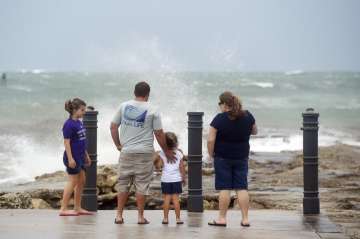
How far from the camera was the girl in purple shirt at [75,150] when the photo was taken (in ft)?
38.0

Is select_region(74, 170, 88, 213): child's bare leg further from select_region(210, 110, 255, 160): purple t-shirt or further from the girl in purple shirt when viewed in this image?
select_region(210, 110, 255, 160): purple t-shirt

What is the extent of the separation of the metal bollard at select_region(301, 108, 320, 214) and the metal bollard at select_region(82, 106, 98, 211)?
2476 millimetres

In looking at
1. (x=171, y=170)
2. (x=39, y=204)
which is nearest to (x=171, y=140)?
(x=171, y=170)

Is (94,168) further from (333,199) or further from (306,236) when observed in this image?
(333,199)

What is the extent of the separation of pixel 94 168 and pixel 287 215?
2373mm

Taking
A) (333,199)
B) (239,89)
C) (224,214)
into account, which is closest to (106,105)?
(239,89)

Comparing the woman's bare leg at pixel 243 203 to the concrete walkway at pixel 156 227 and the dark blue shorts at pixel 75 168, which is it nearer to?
the concrete walkway at pixel 156 227

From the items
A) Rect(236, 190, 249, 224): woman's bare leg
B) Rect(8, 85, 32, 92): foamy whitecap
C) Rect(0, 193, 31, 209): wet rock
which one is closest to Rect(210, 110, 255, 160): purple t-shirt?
Rect(236, 190, 249, 224): woman's bare leg

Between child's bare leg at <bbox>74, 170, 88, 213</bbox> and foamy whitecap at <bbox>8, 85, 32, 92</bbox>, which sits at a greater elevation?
foamy whitecap at <bbox>8, 85, 32, 92</bbox>

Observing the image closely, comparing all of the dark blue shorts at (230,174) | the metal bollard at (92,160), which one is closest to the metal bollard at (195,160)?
the metal bollard at (92,160)

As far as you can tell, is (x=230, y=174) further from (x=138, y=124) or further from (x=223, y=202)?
(x=138, y=124)

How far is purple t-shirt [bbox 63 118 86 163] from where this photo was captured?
38.1ft

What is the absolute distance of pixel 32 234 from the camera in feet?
34.2

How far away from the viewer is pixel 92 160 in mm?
12484
